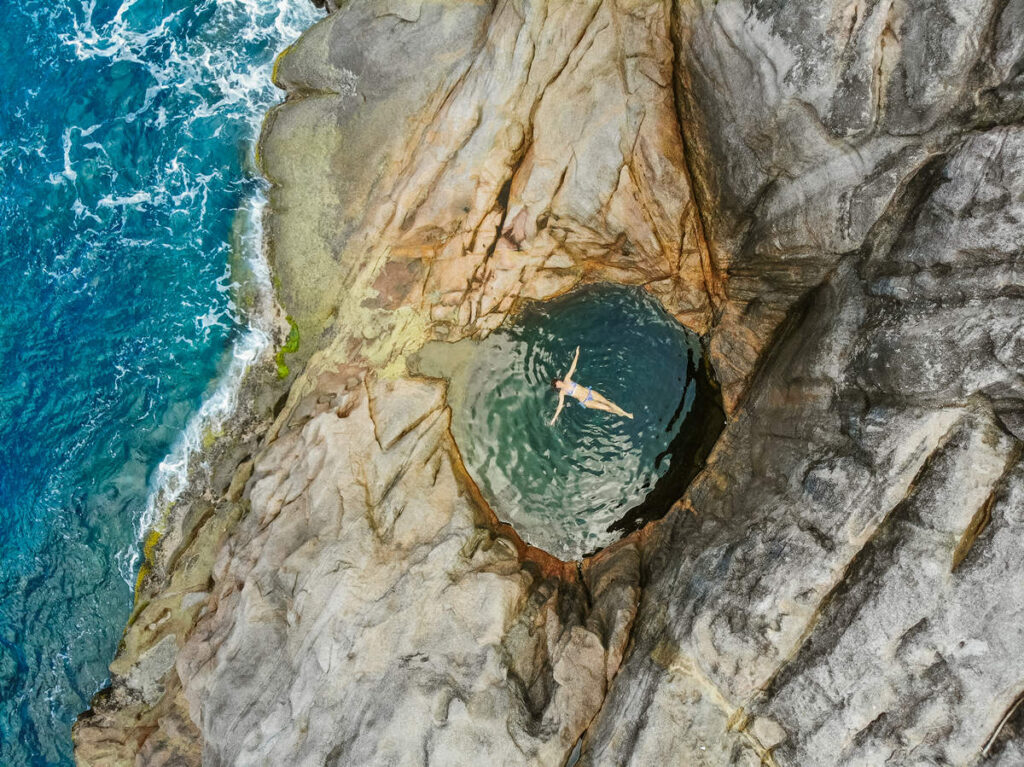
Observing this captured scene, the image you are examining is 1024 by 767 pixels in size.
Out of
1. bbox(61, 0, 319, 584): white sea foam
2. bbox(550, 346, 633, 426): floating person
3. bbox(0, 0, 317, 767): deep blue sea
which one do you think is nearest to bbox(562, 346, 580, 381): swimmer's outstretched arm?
bbox(550, 346, 633, 426): floating person

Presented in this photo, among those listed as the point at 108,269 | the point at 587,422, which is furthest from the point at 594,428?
the point at 108,269

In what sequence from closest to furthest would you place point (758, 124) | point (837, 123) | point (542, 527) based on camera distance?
point (837, 123) → point (758, 124) → point (542, 527)

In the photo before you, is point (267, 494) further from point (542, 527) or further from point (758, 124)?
point (758, 124)

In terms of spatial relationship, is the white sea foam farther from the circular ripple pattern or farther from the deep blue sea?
the circular ripple pattern

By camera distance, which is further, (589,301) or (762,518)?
(589,301)

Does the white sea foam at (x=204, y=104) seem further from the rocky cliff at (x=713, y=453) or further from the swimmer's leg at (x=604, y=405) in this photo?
the swimmer's leg at (x=604, y=405)

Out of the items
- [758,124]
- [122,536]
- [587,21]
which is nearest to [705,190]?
Result: [758,124]

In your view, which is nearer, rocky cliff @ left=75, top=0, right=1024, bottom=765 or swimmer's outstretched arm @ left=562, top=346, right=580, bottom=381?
rocky cliff @ left=75, top=0, right=1024, bottom=765

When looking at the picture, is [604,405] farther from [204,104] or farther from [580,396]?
[204,104]
